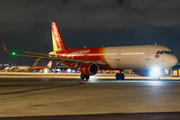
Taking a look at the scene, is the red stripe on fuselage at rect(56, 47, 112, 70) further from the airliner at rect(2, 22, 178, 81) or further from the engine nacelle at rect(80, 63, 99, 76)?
the engine nacelle at rect(80, 63, 99, 76)

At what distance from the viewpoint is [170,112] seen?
980 centimetres

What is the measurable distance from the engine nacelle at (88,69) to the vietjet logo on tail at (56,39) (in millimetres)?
12916

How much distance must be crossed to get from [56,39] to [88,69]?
1564cm

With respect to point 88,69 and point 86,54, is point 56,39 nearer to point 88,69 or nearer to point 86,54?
point 86,54

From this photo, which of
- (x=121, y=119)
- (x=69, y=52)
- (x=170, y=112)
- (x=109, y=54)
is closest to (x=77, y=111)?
(x=121, y=119)

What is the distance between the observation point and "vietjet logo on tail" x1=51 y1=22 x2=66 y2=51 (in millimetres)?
46297

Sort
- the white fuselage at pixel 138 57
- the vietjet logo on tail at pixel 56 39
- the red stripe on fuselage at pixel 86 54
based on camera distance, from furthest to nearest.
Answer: the vietjet logo on tail at pixel 56 39
the red stripe on fuselage at pixel 86 54
the white fuselage at pixel 138 57

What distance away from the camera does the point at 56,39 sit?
154ft

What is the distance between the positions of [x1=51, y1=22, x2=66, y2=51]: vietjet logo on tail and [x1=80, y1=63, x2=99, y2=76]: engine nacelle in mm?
12916

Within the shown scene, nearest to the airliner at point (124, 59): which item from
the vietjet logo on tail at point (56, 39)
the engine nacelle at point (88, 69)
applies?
the engine nacelle at point (88, 69)

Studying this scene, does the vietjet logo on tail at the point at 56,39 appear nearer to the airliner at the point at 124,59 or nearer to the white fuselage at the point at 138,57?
the airliner at the point at 124,59

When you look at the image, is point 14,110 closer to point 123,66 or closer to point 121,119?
point 121,119

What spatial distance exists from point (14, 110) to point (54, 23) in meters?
38.2

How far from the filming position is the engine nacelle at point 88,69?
3316 cm
